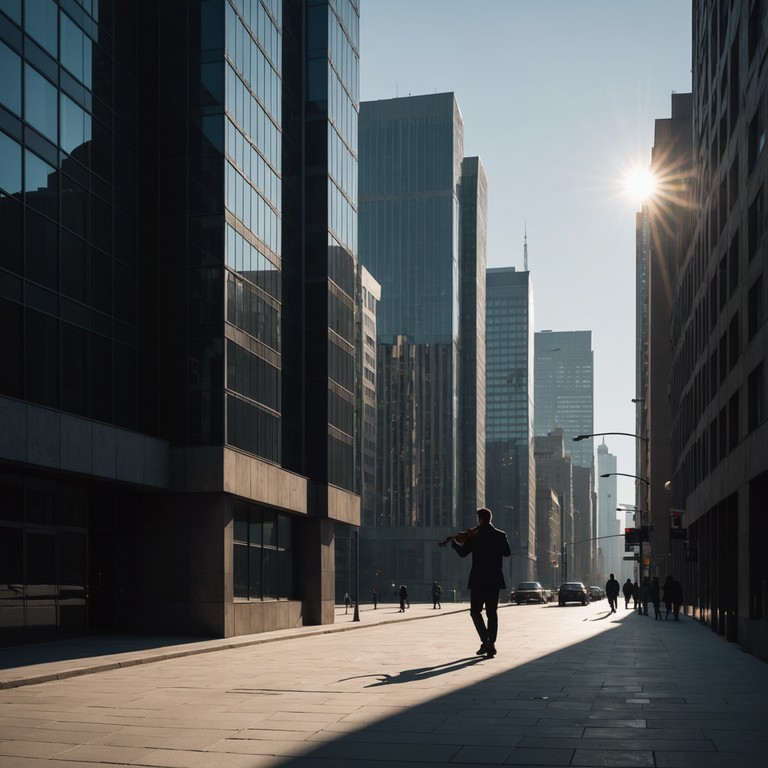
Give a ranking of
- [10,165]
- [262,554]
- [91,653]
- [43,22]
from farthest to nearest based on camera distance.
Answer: [262,554]
[43,22]
[10,165]
[91,653]

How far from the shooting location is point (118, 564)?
30875 millimetres

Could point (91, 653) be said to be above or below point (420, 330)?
below

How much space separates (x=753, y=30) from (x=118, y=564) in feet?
67.6

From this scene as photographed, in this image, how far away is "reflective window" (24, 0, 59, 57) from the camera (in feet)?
84.9

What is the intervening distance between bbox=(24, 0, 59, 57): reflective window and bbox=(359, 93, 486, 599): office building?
410 feet

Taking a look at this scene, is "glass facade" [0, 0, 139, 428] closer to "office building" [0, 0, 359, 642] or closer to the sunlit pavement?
"office building" [0, 0, 359, 642]

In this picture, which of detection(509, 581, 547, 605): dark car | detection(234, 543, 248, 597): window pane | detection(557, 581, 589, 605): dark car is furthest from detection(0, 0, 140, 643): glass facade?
detection(509, 581, 547, 605): dark car

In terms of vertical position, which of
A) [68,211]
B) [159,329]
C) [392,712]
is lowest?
[392,712]

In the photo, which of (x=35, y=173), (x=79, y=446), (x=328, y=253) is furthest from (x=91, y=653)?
(x=328, y=253)

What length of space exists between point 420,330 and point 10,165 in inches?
5524

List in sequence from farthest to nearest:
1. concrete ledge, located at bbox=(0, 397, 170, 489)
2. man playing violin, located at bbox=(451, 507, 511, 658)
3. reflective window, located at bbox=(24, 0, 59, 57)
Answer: reflective window, located at bbox=(24, 0, 59, 57) < concrete ledge, located at bbox=(0, 397, 170, 489) < man playing violin, located at bbox=(451, 507, 511, 658)

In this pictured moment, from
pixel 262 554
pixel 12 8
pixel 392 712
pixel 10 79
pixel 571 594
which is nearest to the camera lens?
pixel 392 712

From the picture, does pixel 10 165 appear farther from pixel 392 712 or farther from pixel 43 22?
pixel 392 712

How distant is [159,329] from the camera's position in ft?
104
